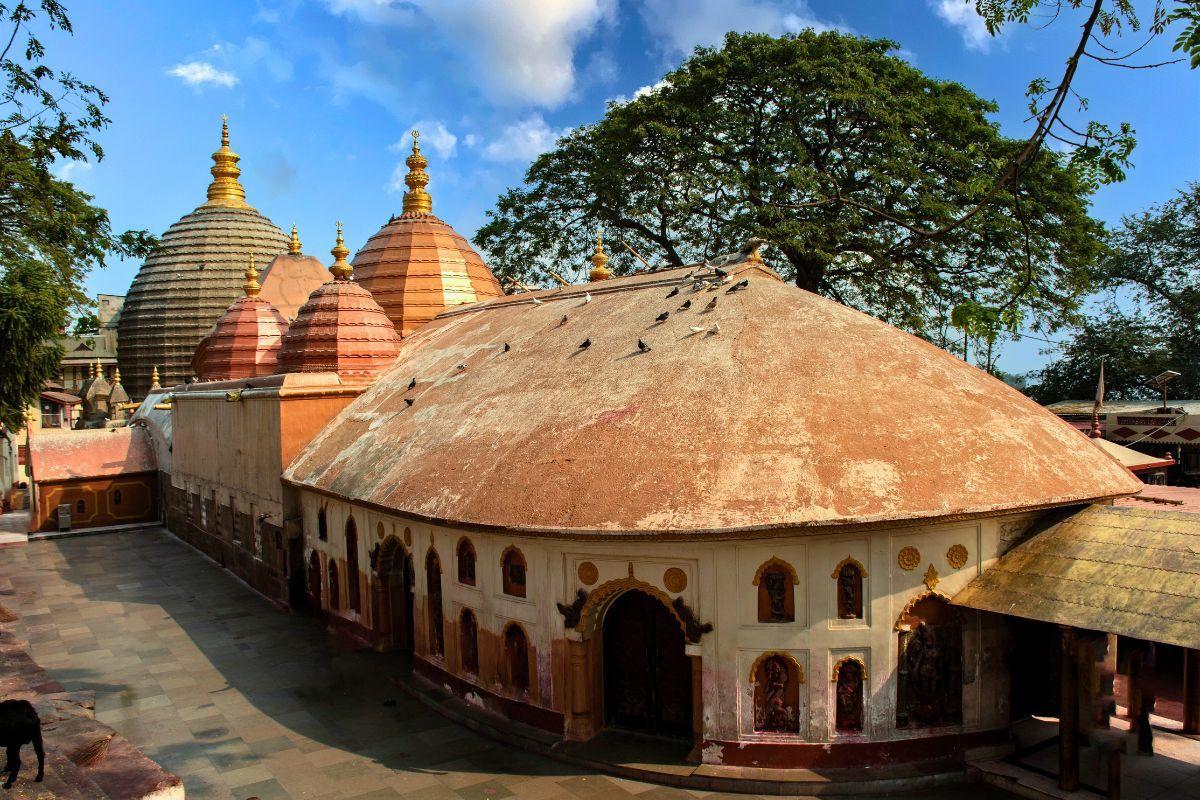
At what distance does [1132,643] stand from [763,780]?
14.1 feet

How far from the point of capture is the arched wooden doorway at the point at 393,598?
15289 mm

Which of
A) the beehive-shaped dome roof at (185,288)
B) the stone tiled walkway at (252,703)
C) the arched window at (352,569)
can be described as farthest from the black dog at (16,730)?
the beehive-shaped dome roof at (185,288)

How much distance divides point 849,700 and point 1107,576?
3.10 metres

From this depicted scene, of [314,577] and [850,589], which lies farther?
[314,577]

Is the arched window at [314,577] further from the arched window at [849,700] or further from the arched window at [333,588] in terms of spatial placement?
the arched window at [849,700]

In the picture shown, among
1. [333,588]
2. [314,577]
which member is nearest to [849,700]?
[333,588]

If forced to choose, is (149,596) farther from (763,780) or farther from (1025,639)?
(1025,639)

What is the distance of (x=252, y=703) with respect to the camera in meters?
13.3

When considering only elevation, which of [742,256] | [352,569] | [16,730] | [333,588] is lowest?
[333,588]

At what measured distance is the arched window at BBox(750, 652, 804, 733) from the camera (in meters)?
10.2

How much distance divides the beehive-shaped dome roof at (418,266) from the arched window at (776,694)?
17.9 m

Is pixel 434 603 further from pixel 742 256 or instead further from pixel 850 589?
pixel 742 256

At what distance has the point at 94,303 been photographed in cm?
1973

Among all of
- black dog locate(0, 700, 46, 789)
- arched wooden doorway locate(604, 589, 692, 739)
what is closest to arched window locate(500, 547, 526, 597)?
arched wooden doorway locate(604, 589, 692, 739)
